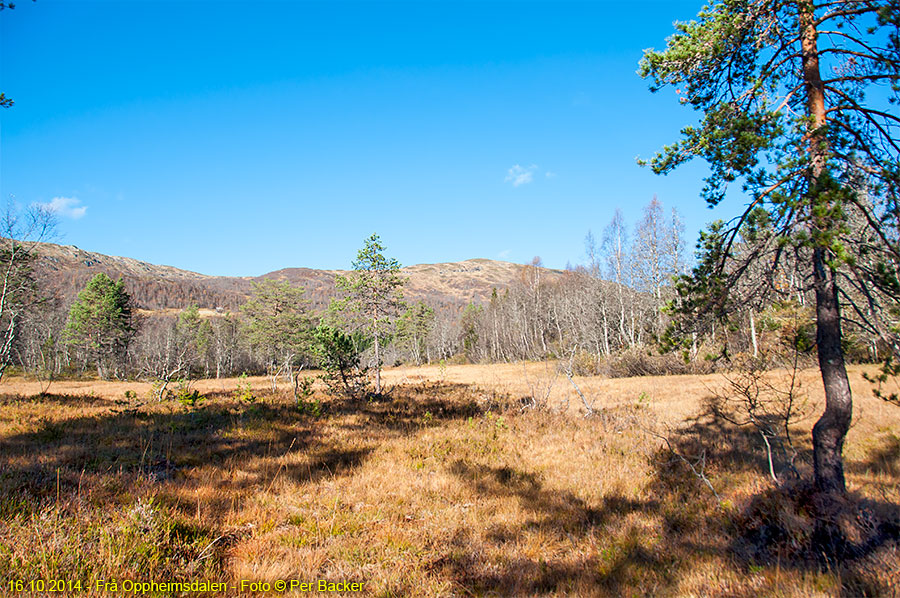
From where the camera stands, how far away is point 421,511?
532 centimetres

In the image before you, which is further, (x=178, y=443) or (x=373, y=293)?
(x=373, y=293)

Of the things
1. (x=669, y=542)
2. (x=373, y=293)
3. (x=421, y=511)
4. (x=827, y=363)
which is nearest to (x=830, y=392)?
(x=827, y=363)

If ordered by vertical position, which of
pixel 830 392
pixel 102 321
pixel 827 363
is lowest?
pixel 830 392

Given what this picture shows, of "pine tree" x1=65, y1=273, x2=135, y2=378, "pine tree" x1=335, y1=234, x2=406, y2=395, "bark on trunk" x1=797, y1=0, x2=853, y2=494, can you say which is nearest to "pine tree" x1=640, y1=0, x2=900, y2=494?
"bark on trunk" x1=797, y1=0, x2=853, y2=494

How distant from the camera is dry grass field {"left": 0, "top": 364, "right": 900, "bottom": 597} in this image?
3.56m

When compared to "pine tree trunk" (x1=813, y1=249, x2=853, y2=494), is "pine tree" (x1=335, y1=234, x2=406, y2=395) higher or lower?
higher

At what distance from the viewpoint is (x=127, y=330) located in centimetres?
4909

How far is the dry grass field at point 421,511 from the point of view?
11.7 feet

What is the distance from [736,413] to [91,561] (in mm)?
16008

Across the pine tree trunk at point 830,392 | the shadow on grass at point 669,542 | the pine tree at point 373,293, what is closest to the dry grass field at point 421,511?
the shadow on grass at point 669,542

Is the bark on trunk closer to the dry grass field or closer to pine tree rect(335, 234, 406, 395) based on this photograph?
the dry grass field

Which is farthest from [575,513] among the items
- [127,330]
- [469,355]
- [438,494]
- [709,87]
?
[469,355]

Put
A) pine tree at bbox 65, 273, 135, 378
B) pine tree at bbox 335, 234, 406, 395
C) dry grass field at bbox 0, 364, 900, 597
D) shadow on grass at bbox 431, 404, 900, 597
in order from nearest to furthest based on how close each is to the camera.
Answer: dry grass field at bbox 0, 364, 900, 597 < shadow on grass at bbox 431, 404, 900, 597 < pine tree at bbox 335, 234, 406, 395 < pine tree at bbox 65, 273, 135, 378

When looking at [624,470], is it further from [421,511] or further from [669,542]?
[421,511]
